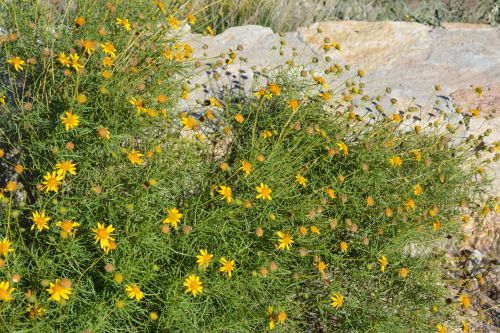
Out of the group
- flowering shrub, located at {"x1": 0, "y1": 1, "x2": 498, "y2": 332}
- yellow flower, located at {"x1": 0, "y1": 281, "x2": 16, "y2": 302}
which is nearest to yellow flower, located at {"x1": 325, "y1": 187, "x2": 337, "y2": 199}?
flowering shrub, located at {"x1": 0, "y1": 1, "x2": 498, "y2": 332}

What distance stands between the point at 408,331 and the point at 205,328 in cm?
115

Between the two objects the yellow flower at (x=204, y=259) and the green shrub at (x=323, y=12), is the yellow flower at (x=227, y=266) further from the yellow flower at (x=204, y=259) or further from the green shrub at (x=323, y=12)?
the green shrub at (x=323, y=12)

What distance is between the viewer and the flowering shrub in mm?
2600

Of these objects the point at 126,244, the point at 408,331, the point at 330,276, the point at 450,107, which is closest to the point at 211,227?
the point at 126,244

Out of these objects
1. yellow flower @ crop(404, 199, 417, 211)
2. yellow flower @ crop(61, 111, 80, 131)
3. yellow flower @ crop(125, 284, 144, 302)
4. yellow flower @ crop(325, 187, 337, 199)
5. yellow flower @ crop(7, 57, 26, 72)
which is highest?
yellow flower @ crop(7, 57, 26, 72)

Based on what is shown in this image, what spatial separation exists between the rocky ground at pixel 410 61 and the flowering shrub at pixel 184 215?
0.56 meters

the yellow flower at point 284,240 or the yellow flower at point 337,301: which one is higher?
the yellow flower at point 284,240

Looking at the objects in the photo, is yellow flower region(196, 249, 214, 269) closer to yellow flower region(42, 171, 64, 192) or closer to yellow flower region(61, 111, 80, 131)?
yellow flower region(42, 171, 64, 192)

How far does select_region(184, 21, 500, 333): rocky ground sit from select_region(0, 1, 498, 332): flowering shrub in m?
0.56

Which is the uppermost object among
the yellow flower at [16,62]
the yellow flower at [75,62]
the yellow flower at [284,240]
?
the yellow flower at [75,62]

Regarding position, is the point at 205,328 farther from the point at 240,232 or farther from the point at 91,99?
the point at 91,99

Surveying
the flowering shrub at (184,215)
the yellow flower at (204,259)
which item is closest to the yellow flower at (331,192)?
the flowering shrub at (184,215)

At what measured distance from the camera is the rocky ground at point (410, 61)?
4199 mm

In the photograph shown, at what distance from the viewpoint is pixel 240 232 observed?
2.96 m
